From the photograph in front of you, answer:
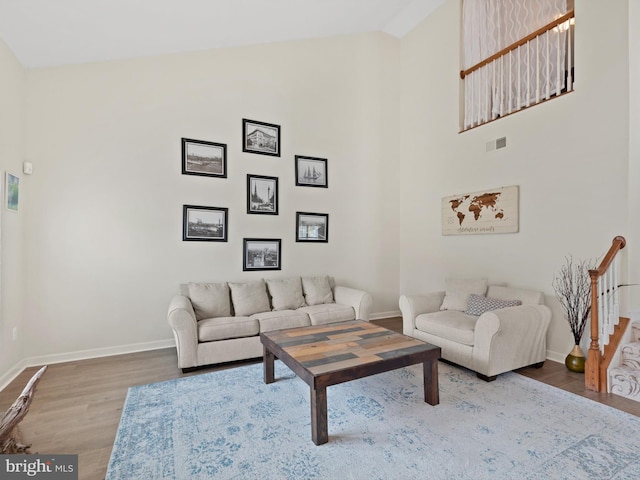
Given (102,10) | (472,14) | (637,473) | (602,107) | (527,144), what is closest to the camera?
(637,473)

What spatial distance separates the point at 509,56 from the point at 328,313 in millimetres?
3921

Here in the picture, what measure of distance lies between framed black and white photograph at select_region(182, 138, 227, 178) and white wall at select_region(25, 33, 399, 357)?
8 centimetres

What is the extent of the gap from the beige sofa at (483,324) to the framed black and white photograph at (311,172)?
2174 millimetres

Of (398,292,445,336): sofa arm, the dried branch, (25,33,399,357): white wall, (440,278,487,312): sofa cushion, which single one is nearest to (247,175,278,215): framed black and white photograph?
(25,33,399,357): white wall

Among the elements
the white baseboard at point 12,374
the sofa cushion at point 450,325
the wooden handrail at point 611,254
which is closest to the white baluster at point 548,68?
the wooden handrail at point 611,254

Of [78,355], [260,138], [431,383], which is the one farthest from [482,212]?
[78,355]

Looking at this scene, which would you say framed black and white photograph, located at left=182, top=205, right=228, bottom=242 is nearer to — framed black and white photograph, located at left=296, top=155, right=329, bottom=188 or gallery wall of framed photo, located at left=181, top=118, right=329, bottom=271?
gallery wall of framed photo, located at left=181, top=118, right=329, bottom=271

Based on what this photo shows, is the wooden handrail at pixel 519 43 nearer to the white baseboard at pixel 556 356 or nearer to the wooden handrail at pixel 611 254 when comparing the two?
the wooden handrail at pixel 611 254

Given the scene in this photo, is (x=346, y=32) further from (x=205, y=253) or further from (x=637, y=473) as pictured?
(x=637, y=473)

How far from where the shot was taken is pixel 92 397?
8.79 ft

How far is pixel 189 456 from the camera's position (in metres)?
1.91

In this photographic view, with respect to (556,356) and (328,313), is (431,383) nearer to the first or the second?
(328,313)

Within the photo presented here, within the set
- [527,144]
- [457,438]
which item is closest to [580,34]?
[527,144]

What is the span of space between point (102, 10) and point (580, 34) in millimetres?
4638
